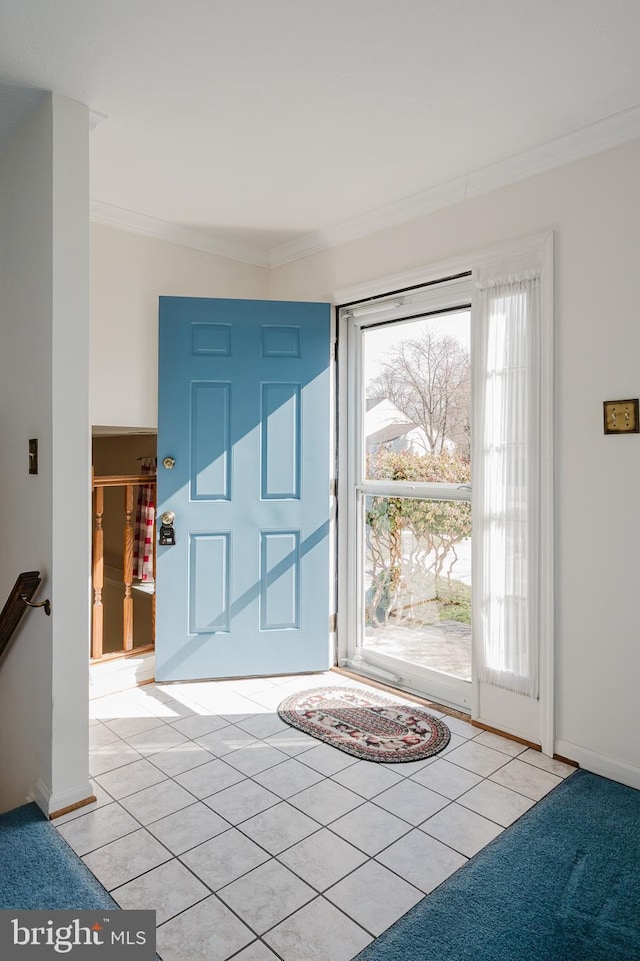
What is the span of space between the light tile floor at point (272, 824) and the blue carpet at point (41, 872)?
0.05 metres

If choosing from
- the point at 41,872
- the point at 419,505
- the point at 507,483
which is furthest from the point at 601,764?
the point at 41,872

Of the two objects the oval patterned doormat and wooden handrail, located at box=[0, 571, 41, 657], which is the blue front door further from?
wooden handrail, located at box=[0, 571, 41, 657]

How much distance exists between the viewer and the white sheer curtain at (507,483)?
8.50ft

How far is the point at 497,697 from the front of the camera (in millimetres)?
2746

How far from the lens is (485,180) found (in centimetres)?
271

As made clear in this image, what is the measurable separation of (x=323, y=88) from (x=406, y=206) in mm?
1000

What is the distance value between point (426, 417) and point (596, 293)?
1.05 m

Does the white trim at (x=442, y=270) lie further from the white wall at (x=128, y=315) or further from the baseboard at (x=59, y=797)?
the baseboard at (x=59, y=797)

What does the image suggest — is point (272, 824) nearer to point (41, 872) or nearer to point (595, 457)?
point (41, 872)

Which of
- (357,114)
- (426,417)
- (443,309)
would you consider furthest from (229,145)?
(426,417)

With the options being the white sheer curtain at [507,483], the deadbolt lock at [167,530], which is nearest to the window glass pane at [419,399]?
the white sheer curtain at [507,483]

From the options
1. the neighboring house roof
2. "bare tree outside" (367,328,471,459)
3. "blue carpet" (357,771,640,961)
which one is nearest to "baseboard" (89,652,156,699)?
the neighboring house roof

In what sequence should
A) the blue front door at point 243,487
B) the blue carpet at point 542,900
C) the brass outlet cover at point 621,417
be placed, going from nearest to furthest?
the blue carpet at point 542,900 → the brass outlet cover at point 621,417 → the blue front door at point 243,487

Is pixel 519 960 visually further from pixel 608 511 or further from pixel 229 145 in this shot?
pixel 229 145
